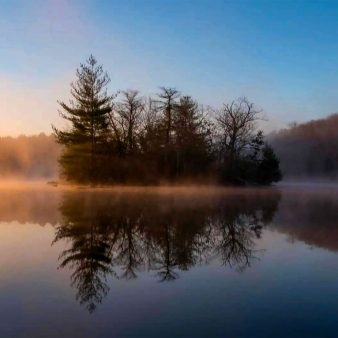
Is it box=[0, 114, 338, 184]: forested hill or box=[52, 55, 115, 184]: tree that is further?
box=[0, 114, 338, 184]: forested hill

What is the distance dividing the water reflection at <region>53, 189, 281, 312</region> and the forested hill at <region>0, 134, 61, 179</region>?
4322 centimetres

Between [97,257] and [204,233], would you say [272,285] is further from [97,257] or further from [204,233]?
[204,233]

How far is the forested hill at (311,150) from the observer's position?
6297 centimetres

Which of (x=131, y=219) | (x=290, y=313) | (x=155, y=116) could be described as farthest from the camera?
(x=155, y=116)

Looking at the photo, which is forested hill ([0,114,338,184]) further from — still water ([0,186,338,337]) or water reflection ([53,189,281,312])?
still water ([0,186,338,337])

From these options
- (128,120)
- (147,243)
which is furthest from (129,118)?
(147,243)

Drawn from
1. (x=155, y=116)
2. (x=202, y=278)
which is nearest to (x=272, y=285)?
(x=202, y=278)

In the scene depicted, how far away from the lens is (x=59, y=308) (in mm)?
4402

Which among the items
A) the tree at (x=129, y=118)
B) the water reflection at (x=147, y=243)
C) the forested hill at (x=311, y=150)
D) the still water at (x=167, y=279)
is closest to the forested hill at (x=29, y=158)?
the tree at (x=129, y=118)

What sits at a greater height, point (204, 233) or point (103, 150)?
point (103, 150)

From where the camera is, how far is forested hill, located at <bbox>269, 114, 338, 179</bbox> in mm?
62969

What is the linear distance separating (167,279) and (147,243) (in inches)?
101

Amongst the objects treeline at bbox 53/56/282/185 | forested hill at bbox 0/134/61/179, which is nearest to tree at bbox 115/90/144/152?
treeline at bbox 53/56/282/185

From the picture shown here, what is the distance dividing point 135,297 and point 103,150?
1040 inches
